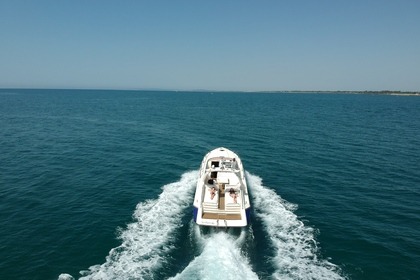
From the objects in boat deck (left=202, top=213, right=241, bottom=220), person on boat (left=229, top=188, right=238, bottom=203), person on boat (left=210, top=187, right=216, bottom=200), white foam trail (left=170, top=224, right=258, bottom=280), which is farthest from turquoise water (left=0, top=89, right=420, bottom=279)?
person on boat (left=210, top=187, right=216, bottom=200)

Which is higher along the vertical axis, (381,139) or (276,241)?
(381,139)

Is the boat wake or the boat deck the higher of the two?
the boat deck

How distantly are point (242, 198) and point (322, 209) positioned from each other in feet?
33.4

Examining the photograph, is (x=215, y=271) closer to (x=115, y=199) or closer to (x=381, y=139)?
(x=115, y=199)

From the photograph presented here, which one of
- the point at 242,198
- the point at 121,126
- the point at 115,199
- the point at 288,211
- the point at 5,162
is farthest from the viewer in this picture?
the point at 121,126

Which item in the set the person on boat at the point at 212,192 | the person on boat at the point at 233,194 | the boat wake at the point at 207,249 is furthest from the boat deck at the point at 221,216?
the person on boat at the point at 212,192

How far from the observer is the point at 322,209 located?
2984cm

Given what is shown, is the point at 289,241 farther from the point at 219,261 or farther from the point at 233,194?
the point at 219,261

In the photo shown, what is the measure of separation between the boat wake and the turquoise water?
0.33ft

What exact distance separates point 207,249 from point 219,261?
1665mm

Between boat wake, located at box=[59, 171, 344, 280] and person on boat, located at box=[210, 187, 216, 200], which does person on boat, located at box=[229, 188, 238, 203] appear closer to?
person on boat, located at box=[210, 187, 216, 200]

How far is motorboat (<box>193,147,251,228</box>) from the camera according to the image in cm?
2386

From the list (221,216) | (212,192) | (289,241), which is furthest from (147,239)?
(289,241)

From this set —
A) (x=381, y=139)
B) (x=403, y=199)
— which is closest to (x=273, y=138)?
(x=381, y=139)
